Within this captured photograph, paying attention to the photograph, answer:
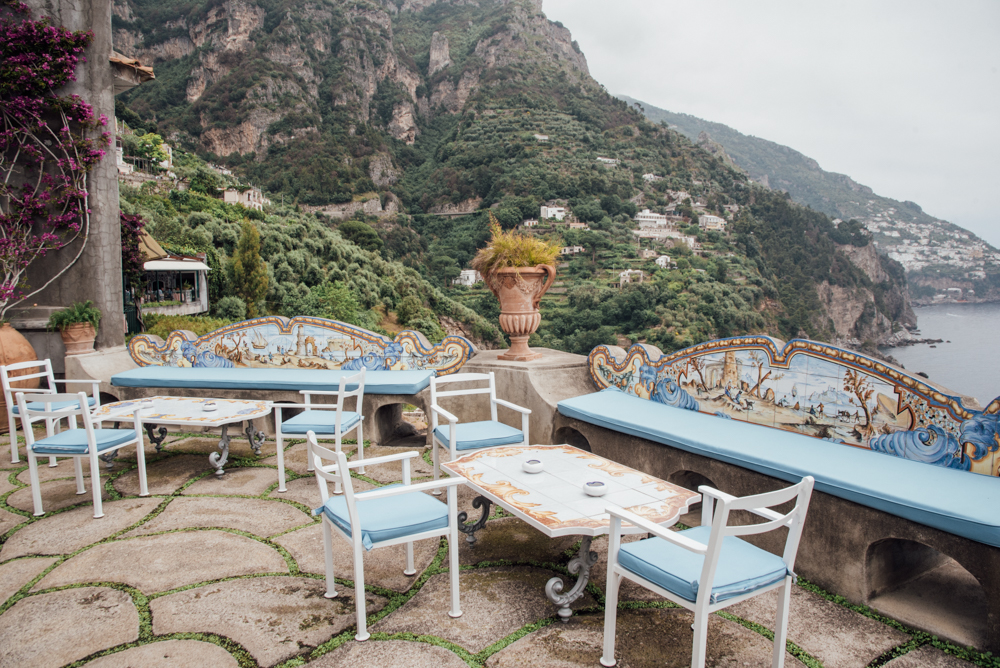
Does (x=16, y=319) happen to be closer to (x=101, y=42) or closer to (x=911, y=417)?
(x=101, y=42)

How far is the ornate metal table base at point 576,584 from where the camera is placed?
2176 millimetres

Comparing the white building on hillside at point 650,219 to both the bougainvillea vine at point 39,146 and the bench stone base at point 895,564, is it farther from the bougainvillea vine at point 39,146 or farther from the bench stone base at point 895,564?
the bench stone base at point 895,564

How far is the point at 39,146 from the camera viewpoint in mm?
5723

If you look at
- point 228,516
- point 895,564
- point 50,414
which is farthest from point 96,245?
point 895,564

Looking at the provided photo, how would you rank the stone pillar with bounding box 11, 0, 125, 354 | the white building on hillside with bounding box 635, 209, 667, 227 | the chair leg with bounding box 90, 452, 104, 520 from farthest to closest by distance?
the white building on hillside with bounding box 635, 209, 667, 227 < the stone pillar with bounding box 11, 0, 125, 354 < the chair leg with bounding box 90, 452, 104, 520

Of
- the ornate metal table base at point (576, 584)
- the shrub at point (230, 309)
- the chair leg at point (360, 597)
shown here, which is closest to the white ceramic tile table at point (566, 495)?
the ornate metal table base at point (576, 584)

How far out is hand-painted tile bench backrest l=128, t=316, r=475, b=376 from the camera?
516 centimetres

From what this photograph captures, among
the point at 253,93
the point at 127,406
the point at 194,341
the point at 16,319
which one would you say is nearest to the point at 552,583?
the point at 127,406

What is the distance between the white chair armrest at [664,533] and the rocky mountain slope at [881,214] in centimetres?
2576

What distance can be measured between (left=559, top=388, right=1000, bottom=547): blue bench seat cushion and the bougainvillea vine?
5.55 meters

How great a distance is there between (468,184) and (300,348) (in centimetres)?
5363

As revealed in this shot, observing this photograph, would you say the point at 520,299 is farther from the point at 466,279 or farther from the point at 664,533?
the point at 466,279

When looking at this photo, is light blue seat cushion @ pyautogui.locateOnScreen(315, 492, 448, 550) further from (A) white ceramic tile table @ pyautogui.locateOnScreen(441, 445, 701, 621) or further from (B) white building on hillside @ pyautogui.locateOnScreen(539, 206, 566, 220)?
(B) white building on hillside @ pyautogui.locateOnScreen(539, 206, 566, 220)

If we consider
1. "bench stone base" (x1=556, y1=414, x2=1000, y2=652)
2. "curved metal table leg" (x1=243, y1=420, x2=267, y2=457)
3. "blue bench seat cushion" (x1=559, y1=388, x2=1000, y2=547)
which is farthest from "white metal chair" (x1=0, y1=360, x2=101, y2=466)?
"bench stone base" (x1=556, y1=414, x2=1000, y2=652)
